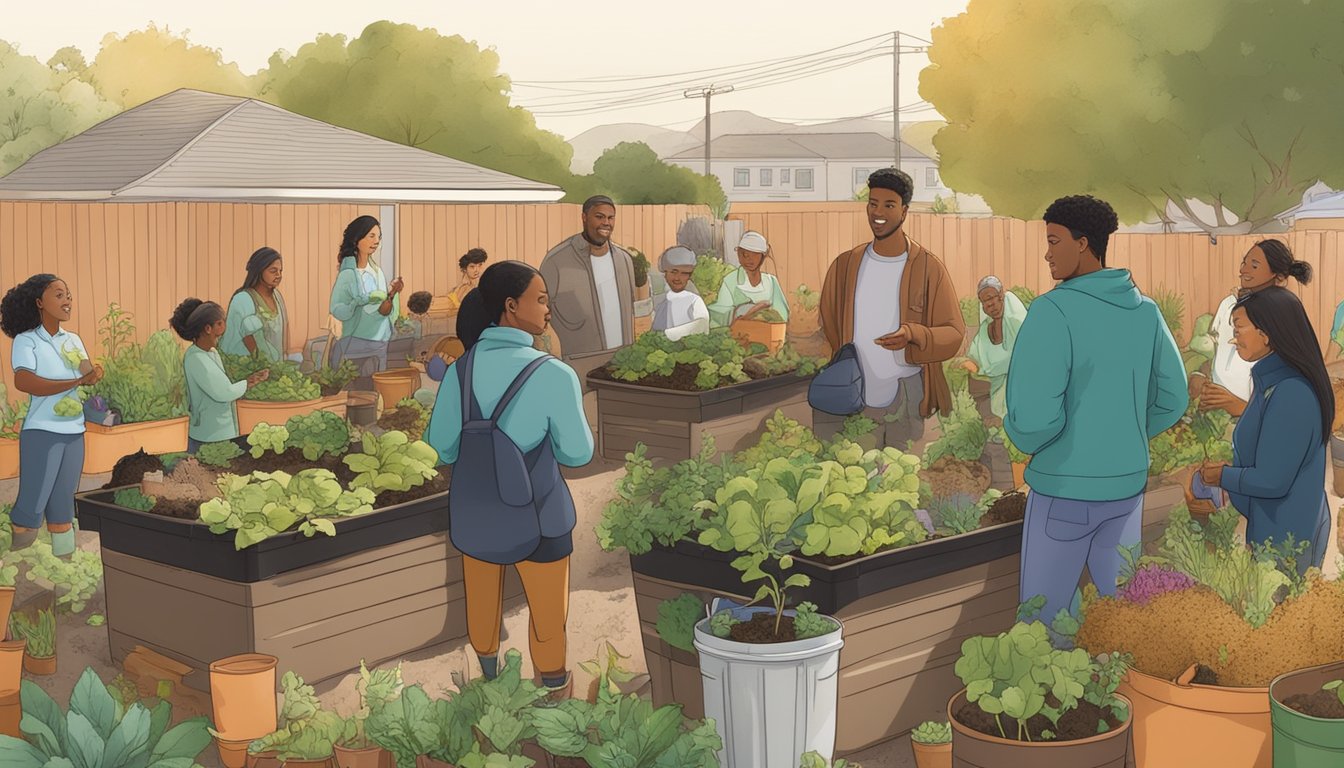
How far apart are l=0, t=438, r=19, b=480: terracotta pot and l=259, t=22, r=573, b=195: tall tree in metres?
32.9

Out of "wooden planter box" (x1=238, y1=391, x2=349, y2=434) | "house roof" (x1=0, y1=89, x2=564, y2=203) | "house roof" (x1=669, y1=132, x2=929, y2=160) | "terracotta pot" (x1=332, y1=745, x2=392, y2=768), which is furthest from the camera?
"house roof" (x1=669, y1=132, x2=929, y2=160)

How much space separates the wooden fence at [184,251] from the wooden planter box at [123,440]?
346cm

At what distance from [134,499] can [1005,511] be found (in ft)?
12.3

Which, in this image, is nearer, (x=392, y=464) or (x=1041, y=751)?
(x=1041, y=751)

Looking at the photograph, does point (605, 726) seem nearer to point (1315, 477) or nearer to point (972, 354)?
point (1315, 477)

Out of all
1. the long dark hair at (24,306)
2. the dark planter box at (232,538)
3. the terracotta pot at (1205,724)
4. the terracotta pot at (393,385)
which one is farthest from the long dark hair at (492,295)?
the terracotta pot at (393,385)

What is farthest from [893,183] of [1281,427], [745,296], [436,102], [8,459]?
[436,102]

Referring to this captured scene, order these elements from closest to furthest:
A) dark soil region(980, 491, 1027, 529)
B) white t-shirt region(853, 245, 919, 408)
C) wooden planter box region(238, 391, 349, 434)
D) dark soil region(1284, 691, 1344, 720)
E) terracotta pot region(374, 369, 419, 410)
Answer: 1. dark soil region(1284, 691, 1344, 720)
2. dark soil region(980, 491, 1027, 529)
3. white t-shirt region(853, 245, 919, 408)
4. wooden planter box region(238, 391, 349, 434)
5. terracotta pot region(374, 369, 419, 410)

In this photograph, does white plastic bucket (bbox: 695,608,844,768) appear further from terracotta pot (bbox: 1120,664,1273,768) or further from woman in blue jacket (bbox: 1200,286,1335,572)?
woman in blue jacket (bbox: 1200,286,1335,572)

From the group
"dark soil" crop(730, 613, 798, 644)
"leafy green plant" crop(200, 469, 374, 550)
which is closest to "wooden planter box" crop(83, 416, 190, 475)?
"leafy green plant" crop(200, 469, 374, 550)

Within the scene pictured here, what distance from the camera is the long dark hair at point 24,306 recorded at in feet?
24.2

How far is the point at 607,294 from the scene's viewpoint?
920 centimetres

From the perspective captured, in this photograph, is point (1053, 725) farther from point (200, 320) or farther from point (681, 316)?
point (681, 316)

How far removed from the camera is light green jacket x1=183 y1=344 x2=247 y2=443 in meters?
7.84
